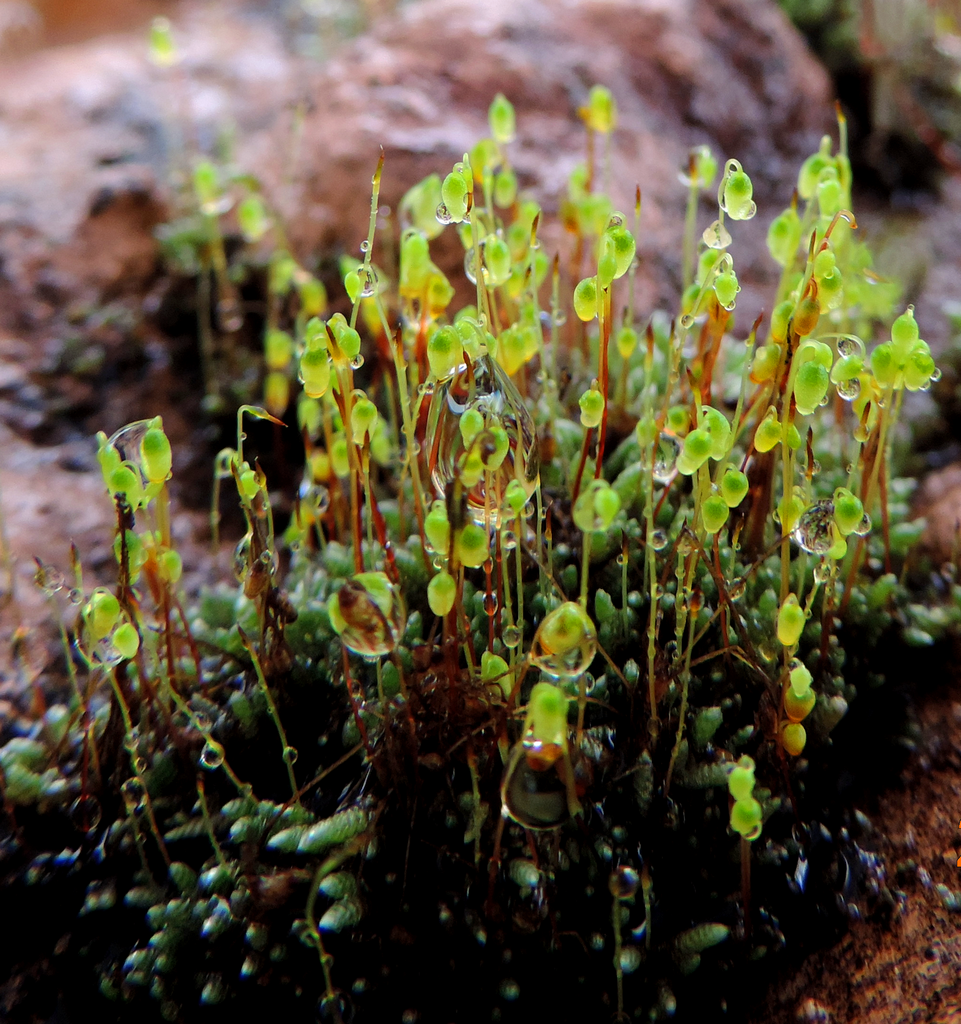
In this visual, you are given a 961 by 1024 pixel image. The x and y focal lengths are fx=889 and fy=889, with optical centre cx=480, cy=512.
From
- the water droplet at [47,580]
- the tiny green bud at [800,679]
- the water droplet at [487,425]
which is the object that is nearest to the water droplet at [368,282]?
the water droplet at [487,425]

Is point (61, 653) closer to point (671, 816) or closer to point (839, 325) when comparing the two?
point (671, 816)

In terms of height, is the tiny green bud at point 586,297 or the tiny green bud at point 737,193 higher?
the tiny green bud at point 737,193

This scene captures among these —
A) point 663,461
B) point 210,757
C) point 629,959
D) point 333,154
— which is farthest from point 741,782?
point 333,154

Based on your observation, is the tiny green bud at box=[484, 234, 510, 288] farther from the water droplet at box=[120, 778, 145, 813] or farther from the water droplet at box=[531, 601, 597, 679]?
the water droplet at box=[120, 778, 145, 813]

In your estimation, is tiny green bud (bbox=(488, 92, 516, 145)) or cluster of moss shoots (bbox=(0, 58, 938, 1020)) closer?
cluster of moss shoots (bbox=(0, 58, 938, 1020))

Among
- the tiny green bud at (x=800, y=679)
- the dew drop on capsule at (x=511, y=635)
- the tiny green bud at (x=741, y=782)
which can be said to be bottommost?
the dew drop on capsule at (x=511, y=635)

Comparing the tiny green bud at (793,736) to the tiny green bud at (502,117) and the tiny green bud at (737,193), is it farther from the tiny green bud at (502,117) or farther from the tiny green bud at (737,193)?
the tiny green bud at (502,117)

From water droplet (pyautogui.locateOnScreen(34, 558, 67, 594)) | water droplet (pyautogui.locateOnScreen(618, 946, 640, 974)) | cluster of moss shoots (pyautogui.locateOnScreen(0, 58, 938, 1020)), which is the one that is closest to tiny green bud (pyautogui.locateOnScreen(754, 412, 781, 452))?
cluster of moss shoots (pyautogui.locateOnScreen(0, 58, 938, 1020))
